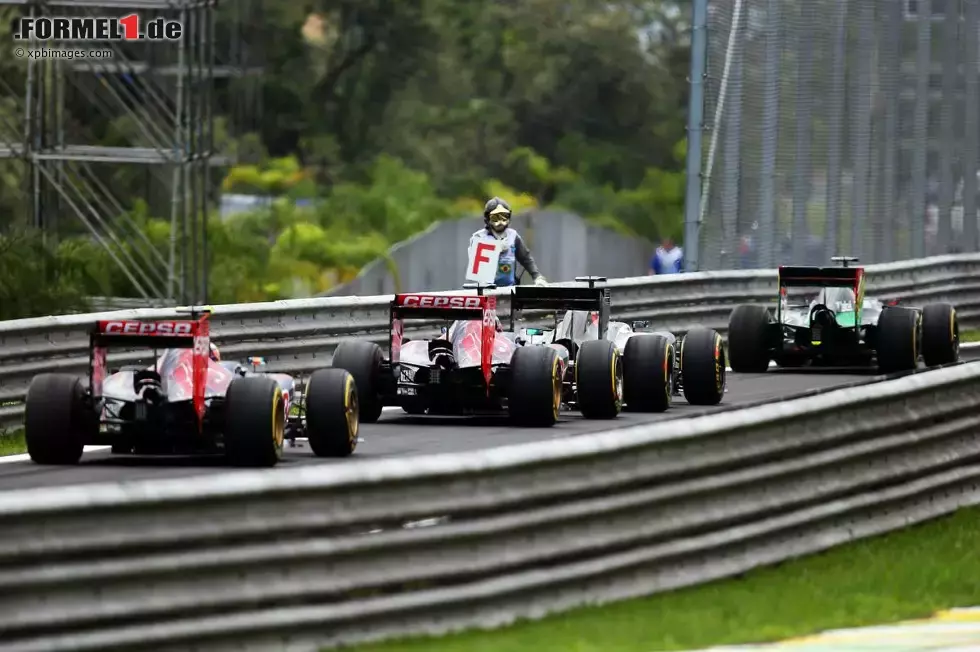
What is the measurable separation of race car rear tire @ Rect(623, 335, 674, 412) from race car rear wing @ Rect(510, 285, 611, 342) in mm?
392

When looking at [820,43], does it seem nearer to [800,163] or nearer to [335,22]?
[800,163]

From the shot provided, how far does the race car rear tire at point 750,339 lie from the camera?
20578mm

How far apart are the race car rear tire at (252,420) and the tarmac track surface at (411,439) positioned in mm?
197

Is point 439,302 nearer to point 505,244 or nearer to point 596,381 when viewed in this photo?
point 596,381

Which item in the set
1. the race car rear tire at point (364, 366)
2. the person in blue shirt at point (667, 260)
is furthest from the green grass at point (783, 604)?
the person in blue shirt at point (667, 260)

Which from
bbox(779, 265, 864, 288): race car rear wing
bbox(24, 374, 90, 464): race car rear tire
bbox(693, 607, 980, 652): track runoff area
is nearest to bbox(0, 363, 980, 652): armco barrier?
bbox(693, 607, 980, 652): track runoff area

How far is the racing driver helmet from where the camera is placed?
17.9 m

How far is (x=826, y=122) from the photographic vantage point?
25.5m

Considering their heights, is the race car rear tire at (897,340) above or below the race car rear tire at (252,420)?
above

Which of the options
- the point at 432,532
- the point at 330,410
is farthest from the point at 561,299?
the point at 432,532

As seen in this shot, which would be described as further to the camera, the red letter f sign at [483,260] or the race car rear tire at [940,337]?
the race car rear tire at [940,337]

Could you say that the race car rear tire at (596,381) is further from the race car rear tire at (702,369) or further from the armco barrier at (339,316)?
the armco barrier at (339,316)

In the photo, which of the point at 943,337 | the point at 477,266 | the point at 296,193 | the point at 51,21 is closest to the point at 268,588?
the point at 477,266

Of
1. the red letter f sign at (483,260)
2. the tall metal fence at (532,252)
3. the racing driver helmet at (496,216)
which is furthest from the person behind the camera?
the tall metal fence at (532,252)
